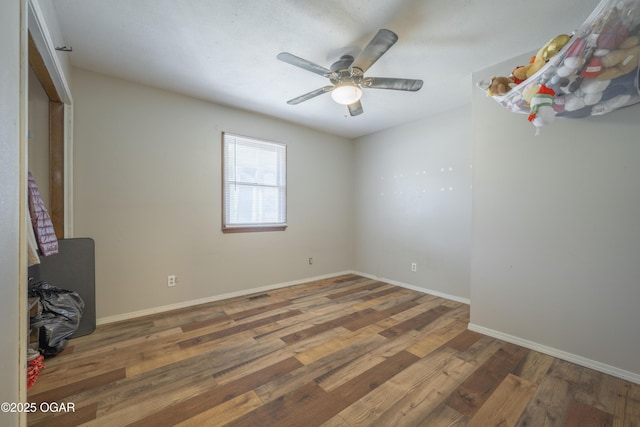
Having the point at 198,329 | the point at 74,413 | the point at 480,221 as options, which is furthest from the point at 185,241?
the point at 480,221

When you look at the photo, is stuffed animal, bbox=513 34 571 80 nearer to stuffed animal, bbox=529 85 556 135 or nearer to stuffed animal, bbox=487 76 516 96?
stuffed animal, bbox=487 76 516 96

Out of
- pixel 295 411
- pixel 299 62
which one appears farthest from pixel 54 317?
pixel 299 62

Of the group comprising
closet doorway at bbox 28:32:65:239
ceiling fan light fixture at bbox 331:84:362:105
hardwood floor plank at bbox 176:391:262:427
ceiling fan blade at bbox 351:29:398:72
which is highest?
ceiling fan blade at bbox 351:29:398:72

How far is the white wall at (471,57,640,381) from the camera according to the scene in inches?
68.2

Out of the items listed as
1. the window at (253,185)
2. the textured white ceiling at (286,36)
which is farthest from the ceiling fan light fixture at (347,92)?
the window at (253,185)

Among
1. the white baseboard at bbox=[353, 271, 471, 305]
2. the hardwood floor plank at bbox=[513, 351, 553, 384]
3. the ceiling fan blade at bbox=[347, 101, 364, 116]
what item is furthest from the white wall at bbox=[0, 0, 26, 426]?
the white baseboard at bbox=[353, 271, 471, 305]

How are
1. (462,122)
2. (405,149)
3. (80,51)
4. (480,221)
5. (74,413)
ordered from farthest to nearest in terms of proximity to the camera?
(405,149) < (462,122) < (480,221) < (80,51) < (74,413)

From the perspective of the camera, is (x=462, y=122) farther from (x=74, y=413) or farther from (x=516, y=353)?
(x=74, y=413)

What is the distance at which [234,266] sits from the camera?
332cm

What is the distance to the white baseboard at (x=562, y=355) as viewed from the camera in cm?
171

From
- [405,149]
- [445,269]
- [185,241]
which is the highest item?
[405,149]

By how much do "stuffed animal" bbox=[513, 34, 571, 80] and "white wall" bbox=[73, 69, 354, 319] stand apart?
2.83 m

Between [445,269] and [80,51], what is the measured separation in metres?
4.40

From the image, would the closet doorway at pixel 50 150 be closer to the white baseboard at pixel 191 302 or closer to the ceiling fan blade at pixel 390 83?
the white baseboard at pixel 191 302
